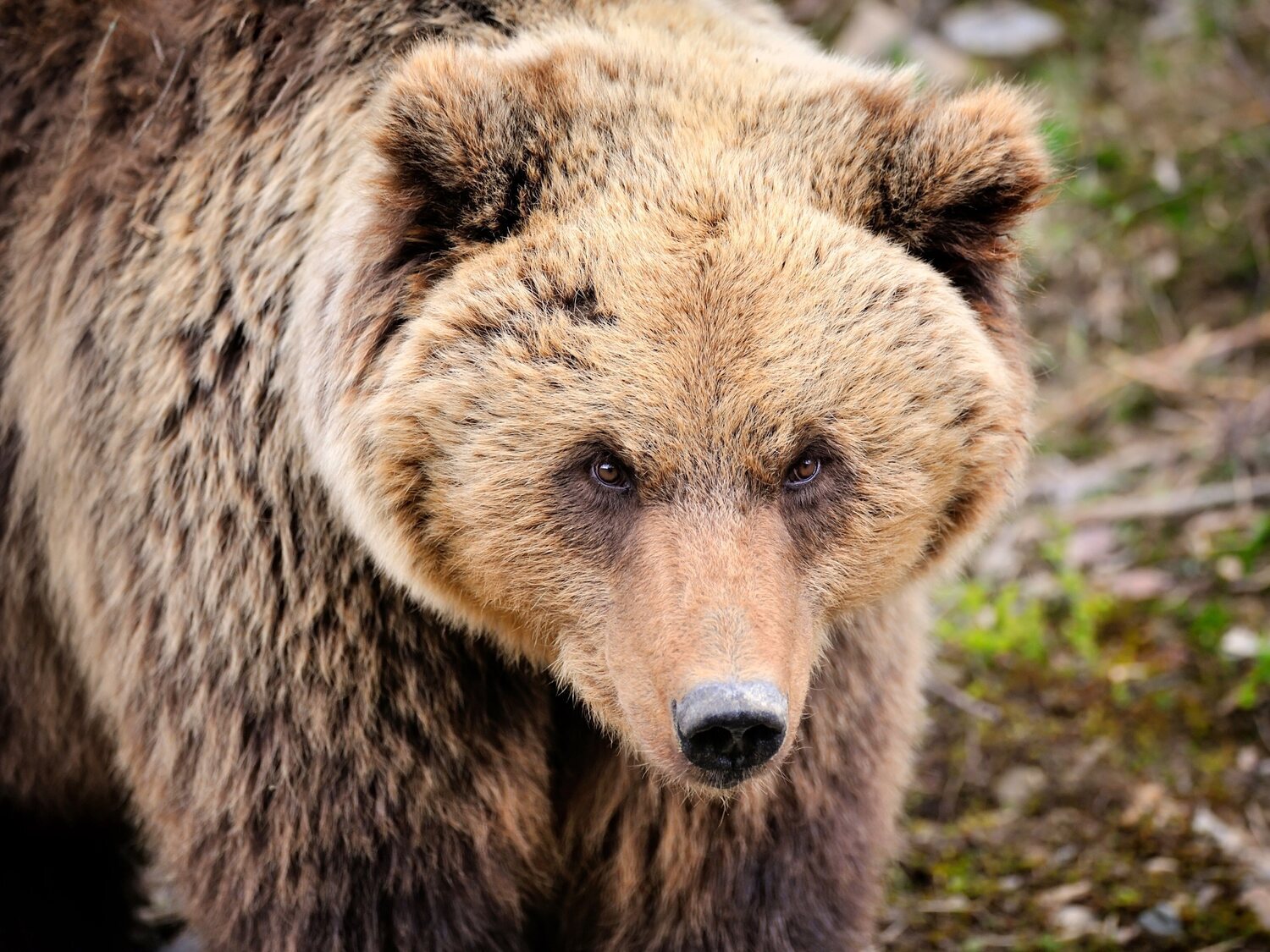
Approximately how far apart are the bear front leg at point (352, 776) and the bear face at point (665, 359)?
271mm

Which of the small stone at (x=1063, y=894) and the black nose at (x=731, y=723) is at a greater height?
the black nose at (x=731, y=723)

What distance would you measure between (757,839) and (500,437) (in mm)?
1430

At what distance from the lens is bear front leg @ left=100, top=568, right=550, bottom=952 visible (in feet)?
12.5

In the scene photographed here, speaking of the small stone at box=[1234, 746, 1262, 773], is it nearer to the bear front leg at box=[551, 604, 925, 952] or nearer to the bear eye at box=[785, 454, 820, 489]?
the bear front leg at box=[551, 604, 925, 952]

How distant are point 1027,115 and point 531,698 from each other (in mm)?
1972

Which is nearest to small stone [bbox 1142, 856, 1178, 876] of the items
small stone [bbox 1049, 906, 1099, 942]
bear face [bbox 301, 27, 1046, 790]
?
small stone [bbox 1049, 906, 1099, 942]

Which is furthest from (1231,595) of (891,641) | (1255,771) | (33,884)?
(33,884)

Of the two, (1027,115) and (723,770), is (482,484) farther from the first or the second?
(1027,115)

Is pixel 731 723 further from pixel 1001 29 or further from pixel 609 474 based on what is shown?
pixel 1001 29

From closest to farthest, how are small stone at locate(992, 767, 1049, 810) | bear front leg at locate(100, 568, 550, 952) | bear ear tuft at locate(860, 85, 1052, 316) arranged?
bear ear tuft at locate(860, 85, 1052, 316) < bear front leg at locate(100, 568, 550, 952) < small stone at locate(992, 767, 1049, 810)

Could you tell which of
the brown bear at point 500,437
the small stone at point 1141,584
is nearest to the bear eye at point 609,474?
the brown bear at point 500,437

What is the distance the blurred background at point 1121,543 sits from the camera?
563cm

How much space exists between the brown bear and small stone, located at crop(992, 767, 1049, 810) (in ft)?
5.86

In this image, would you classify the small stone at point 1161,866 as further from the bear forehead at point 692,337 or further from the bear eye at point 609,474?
the bear eye at point 609,474
